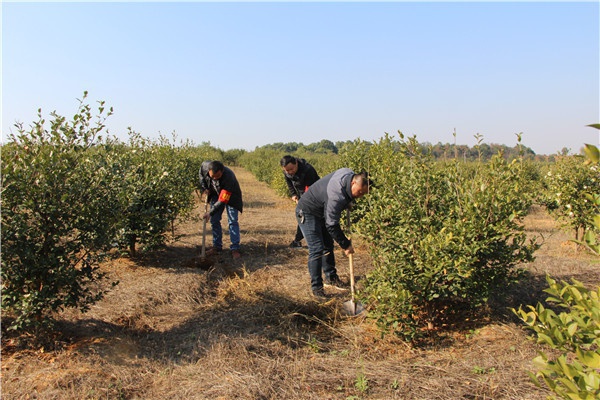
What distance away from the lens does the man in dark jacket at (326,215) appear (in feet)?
14.6

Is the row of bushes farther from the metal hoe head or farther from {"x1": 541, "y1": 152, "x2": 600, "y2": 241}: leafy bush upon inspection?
{"x1": 541, "y1": 152, "x2": 600, "y2": 241}: leafy bush

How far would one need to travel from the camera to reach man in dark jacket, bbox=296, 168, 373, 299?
4.44 metres

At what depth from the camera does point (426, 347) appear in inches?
149

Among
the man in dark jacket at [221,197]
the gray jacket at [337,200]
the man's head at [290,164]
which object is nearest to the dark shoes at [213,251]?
the man in dark jacket at [221,197]

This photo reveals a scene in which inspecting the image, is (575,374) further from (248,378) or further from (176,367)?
(176,367)

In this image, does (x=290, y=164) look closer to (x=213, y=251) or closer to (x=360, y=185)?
(x=213, y=251)

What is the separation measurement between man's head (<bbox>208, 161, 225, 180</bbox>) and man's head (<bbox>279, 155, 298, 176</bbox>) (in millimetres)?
968

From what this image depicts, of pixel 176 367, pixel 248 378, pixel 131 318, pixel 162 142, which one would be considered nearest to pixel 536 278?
pixel 248 378

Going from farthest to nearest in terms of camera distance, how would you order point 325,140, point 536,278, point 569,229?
1. point 325,140
2. point 569,229
3. point 536,278

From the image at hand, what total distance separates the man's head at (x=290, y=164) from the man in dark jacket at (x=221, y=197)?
819 millimetres

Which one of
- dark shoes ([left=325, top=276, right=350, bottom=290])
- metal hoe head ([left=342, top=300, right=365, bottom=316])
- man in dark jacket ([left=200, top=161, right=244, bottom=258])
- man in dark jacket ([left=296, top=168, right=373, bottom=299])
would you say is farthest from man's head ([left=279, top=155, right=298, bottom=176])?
metal hoe head ([left=342, top=300, right=365, bottom=316])

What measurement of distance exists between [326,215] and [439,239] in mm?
1314

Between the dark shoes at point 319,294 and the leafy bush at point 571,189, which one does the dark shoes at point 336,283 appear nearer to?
the dark shoes at point 319,294

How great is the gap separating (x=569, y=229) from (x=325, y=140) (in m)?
64.0
